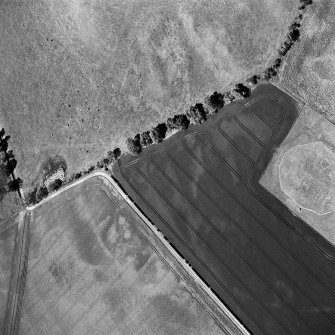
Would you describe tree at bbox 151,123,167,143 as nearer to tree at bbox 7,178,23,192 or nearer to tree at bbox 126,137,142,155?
tree at bbox 126,137,142,155

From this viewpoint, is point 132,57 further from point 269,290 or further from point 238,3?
point 269,290

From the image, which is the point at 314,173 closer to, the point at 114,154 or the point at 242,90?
the point at 242,90

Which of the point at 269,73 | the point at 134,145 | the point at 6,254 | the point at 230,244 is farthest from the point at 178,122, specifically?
the point at 6,254

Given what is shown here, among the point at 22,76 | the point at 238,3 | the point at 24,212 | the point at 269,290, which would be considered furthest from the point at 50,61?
the point at 269,290

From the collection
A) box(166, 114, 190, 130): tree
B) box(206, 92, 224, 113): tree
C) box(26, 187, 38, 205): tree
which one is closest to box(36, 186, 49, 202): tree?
box(26, 187, 38, 205): tree

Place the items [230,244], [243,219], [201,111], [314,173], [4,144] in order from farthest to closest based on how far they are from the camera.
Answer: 1. [4,144]
2. [201,111]
3. [230,244]
4. [243,219]
5. [314,173]
